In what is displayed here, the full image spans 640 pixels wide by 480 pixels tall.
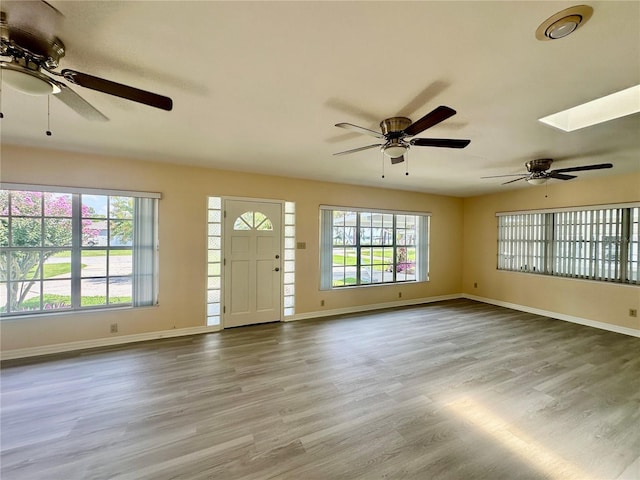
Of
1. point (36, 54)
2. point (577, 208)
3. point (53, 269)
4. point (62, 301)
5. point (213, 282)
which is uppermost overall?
point (36, 54)

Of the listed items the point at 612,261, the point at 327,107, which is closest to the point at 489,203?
the point at 612,261

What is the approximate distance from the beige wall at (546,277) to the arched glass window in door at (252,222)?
4.84 metres

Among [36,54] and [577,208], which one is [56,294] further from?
[577,208]

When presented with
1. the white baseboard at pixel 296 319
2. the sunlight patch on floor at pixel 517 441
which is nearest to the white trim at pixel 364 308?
the white baseboard at pixel 296 319

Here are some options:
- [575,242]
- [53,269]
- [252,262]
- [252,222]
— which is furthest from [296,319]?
[575,242]

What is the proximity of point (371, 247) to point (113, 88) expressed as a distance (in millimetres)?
4728

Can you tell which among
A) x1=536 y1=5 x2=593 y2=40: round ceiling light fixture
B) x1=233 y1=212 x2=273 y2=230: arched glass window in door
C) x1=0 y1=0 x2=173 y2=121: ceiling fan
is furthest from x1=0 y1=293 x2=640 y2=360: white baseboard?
x1=536 y1=5 x2=593 y2=40: round ceiling light fixture

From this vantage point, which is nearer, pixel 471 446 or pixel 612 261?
pixel 471 446

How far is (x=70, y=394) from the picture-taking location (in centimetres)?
243

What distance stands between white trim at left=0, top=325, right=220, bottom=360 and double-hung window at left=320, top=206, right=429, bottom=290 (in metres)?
2.24

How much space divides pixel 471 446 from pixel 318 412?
1.11 meters

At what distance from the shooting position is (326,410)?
7.32ft

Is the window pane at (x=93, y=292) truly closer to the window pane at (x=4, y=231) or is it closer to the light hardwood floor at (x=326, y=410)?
the light hardwood floor at (x=326, y=410)

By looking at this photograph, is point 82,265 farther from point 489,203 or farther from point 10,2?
point 489,203
